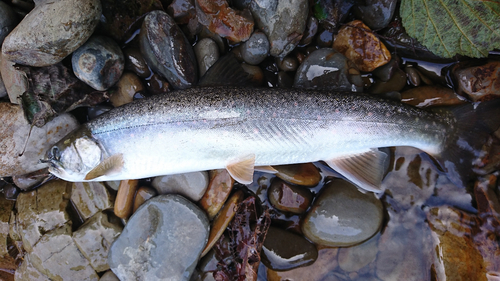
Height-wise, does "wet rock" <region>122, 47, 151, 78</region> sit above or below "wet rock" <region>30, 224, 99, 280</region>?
above

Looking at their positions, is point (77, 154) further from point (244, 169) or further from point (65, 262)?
point (244, 169)

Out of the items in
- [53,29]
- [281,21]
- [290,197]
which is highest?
[53,29]

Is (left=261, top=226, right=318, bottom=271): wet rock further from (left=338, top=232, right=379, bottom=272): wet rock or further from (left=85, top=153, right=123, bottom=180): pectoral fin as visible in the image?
(left=85, top=153, right=123, bottom=180): pectoral fin

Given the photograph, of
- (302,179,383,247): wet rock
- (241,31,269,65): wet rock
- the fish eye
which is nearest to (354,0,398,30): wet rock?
(241,31,269,65): wet rock

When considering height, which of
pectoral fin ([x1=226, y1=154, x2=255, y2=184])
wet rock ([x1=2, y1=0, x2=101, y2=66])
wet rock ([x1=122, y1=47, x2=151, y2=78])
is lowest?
pectoral fin ([x1=226, y1=154, x2=255, y2=184])

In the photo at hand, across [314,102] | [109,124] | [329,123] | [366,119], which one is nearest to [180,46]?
[109,124]

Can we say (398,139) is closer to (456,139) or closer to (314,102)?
(456,139)

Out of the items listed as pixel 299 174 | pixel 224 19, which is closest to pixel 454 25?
pixel 299 174
